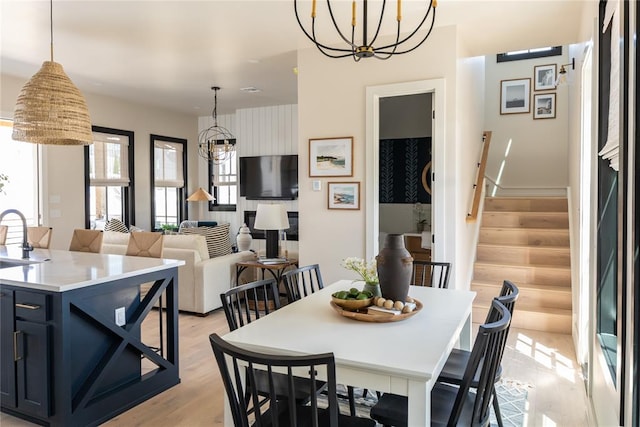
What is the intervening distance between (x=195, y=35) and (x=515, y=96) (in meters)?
5.14

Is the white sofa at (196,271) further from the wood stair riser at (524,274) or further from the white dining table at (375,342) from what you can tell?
the wood stair riser at (524,274)

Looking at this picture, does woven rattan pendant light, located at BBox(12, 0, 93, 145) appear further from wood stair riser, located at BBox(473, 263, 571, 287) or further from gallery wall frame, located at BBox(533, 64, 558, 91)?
gallery wall frame, located at BBox(533, 64, 558, 91)

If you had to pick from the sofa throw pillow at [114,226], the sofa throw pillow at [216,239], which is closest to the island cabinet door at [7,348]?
the sofa throw pillow at [216,239]

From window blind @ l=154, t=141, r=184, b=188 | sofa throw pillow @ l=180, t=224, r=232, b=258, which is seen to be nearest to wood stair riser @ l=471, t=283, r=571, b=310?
sofa throw pillow @ l=180, t=224, r=232, b=258

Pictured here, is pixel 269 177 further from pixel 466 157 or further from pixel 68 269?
pixel 68 269

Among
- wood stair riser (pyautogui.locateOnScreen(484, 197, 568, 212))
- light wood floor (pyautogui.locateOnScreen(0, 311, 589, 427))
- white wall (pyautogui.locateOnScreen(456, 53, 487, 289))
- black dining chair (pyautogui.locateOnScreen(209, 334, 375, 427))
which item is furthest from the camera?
wood stair riser (pyautogui.locateOnScreen(484, 197, 568, 212))

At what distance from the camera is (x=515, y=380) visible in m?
3.23

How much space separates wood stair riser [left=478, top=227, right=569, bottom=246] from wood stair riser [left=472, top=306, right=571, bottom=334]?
1.04 m

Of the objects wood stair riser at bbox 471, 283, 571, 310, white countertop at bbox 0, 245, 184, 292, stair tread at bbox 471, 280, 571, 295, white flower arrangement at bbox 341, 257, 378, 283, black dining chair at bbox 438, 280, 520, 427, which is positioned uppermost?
white flower arrangement at bbox 341, 257, 378, 283

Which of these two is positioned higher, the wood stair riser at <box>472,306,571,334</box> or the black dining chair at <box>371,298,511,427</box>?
the black dining chair at <box>371,298,511,427</box>

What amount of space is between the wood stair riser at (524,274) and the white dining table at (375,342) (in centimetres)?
285

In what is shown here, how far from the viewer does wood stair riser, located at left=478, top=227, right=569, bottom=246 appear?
205 inches

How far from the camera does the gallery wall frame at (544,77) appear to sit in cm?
683

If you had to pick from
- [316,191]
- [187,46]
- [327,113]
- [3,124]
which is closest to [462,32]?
[327,113]
